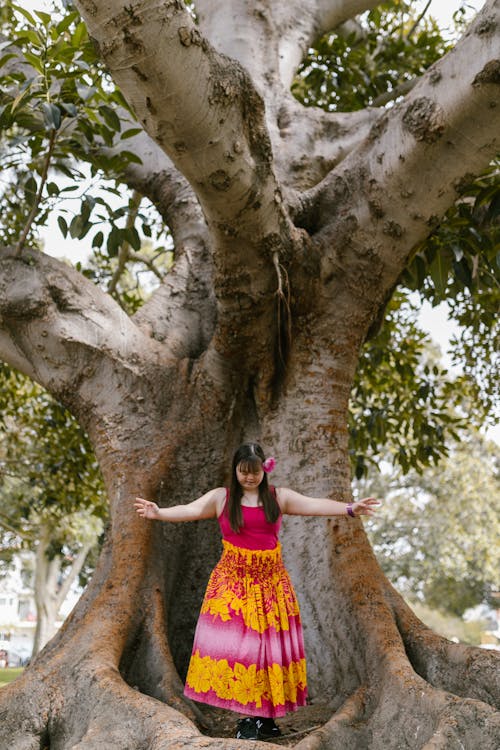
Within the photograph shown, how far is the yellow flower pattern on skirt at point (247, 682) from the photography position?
3375mm

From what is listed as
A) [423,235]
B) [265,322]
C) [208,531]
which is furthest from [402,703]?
[423,235]

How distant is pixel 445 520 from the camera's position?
76.1 feet

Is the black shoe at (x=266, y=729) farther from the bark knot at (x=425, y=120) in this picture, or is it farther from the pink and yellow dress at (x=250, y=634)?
the bark knot at (x=425, y=120)

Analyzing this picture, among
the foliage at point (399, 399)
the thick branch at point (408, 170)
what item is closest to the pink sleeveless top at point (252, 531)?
the thick branch at point (408, 170)

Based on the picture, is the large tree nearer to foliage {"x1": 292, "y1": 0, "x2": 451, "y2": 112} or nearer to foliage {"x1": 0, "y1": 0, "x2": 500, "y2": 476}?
foliage {"x1": 0, "y1": 0, "x2": 500, "y2": 476}

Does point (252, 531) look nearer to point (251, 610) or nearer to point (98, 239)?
point (251, 610)

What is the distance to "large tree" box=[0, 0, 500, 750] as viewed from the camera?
3.06m

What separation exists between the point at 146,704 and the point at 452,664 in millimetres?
1308

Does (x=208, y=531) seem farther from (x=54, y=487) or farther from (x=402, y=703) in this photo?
(x=54, y=487)

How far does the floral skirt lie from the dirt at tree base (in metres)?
0.10

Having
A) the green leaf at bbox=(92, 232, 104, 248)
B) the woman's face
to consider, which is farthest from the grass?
the woman's face

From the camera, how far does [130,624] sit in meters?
3.83

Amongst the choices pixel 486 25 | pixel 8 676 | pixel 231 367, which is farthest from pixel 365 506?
pixel 8 676

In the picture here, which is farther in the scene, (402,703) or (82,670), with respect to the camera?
(82,670)
